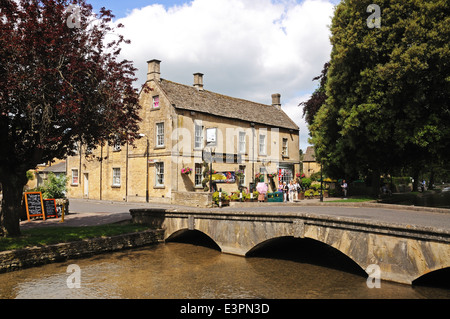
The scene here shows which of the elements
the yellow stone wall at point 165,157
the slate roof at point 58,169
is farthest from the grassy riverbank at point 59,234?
the slate roof at point 58,169

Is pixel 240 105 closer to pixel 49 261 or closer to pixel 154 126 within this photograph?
pixel 154 126

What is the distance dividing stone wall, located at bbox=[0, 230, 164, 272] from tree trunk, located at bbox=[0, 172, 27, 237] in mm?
1774

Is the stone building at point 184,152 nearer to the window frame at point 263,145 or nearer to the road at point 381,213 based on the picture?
the window frame at point 263,145

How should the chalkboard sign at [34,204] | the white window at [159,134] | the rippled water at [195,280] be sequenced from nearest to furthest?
the rippled water at [195,280]
the chalkboard sign at [34,204]
the white window at [159,134]

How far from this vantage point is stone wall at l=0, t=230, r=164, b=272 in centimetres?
1162

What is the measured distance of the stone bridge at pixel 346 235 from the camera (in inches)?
355

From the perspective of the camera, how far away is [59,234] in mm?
13930

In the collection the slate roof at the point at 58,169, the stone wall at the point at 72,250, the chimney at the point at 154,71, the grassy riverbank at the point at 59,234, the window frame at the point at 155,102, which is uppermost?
the chimney at the point at 154,71

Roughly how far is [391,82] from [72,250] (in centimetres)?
1742

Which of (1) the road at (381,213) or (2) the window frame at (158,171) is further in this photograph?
(2) the window frame at (158,171)

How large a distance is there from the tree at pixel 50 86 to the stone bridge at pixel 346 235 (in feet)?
18.0

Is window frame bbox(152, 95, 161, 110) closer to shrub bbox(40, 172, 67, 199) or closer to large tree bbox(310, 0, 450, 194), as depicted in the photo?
shrub bbox(40, 172, 67, 199)
